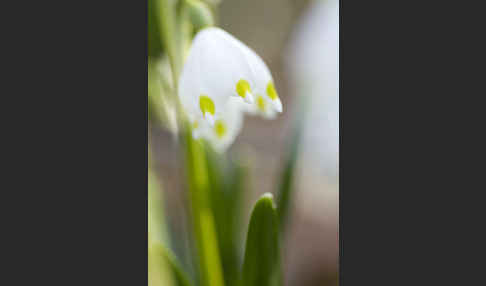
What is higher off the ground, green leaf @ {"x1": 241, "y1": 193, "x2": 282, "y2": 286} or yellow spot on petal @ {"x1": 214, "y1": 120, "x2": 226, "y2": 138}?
yellow spot on petal @ {"x1": 214, "y1": 120, "x2": 226, "y2": 138}

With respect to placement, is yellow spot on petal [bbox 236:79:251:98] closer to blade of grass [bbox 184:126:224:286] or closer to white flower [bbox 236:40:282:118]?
white flower [bbox 236:40:282:118]

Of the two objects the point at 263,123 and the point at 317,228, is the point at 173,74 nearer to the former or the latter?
the point at 263,123

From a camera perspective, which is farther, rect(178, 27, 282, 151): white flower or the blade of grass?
the blade of grass

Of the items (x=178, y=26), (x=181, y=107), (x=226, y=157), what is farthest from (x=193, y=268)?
(x=178, y=26)

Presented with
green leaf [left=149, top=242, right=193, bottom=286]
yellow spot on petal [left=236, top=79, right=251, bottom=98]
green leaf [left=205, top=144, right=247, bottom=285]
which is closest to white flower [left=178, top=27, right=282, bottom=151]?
yellow spot on petal [left=236, top=79, right=251, bottom=98]

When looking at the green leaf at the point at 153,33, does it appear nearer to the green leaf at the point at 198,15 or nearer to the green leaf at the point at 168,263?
the green leaf at the point at 198,15

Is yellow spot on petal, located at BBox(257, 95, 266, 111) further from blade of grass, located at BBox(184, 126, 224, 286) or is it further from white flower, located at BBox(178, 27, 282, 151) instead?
blade of grass, located at BBox(184, 126, 224, 286)

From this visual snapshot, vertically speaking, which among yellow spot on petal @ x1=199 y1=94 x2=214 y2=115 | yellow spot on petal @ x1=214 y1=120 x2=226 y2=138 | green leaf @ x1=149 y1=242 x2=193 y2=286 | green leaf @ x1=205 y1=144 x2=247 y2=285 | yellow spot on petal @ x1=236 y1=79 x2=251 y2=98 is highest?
yellow spot on petal @ x1=236 y1=79 x2=251 y2=98
